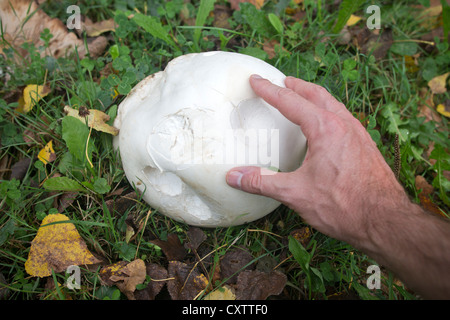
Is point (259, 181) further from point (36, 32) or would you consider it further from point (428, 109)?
point (36, 32)

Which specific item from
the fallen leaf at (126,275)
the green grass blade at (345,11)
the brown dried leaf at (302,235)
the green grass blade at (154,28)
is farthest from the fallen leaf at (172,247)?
the green grass blade at (345,11)

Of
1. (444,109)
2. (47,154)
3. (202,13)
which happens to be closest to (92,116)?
(47,154)

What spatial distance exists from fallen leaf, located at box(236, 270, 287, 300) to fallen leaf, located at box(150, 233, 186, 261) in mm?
401

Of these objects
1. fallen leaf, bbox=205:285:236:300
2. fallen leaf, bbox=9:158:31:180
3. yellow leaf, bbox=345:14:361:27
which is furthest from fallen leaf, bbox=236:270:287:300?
yellow leaf, bbox=345:14:361:27

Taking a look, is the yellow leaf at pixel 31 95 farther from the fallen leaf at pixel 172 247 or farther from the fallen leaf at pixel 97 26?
the fallen leaf at pixel 172 247

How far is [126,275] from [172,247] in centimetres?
32

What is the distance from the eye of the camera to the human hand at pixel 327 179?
165 centimetres

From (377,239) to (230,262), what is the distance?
0.90 m

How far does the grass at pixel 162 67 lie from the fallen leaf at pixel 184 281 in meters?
0.08

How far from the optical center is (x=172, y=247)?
7.08ft
